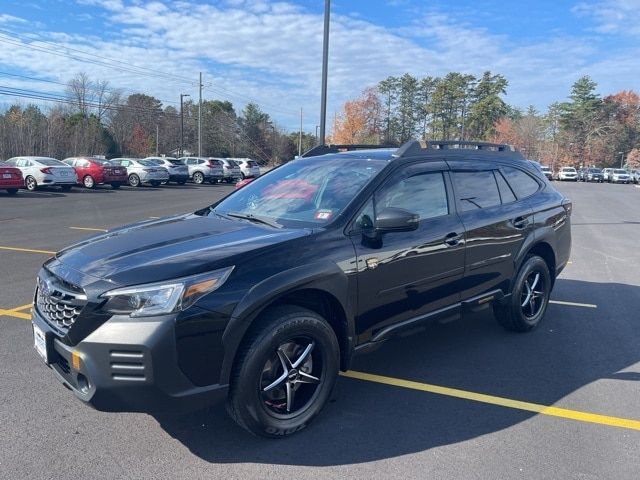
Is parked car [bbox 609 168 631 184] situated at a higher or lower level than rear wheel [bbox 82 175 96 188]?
higher

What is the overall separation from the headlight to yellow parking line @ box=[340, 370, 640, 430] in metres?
1.90

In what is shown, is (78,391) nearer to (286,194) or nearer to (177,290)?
(177,290)

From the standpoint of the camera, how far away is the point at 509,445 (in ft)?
10.5

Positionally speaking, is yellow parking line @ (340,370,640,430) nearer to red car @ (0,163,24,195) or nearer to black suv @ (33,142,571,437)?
black suv @ (33,142,571,437)

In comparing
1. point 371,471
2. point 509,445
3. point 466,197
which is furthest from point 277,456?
point 466,197

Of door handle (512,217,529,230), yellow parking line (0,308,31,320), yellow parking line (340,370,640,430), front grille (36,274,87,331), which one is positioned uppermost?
door handle (512,217,529,230)

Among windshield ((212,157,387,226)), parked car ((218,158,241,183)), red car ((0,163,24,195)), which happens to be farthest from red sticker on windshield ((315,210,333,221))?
parked car ((218,158,241,183))

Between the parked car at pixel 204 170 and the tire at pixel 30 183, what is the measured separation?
12775 millimetres

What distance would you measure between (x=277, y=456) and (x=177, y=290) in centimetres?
114

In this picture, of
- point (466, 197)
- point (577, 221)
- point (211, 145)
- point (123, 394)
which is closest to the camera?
point (123, 394)

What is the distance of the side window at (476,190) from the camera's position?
14.8ft

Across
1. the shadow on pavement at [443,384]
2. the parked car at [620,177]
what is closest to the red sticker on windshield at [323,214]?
the shadow on pavement at [443,384]

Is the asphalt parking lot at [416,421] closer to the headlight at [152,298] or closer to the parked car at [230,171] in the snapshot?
the headlight at [152,298]

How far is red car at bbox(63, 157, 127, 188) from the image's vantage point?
1021 inches
